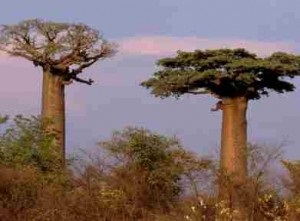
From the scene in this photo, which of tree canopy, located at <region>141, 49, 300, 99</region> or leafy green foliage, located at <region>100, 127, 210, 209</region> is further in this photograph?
tree canopy, located at <region>141, 49, 300, 99</region>

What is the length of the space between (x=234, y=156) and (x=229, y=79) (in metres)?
1.70

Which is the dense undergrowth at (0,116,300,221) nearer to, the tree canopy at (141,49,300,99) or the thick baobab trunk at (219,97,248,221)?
the thick baobab trunk at (219,97,248,221)

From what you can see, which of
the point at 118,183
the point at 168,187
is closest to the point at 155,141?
the point at 168,187

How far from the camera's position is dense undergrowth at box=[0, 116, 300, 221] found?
891cm

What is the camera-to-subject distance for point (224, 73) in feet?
43.9

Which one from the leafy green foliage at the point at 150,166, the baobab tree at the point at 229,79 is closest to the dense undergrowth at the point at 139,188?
the leafy green foliage at the point at 150,166

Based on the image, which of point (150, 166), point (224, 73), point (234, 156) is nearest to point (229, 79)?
point (224, 73)

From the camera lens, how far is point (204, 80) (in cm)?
1344

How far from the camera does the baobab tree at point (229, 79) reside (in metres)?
13.3

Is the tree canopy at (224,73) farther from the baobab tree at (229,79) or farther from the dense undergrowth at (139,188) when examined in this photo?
the dense undergrowth at (139,188)

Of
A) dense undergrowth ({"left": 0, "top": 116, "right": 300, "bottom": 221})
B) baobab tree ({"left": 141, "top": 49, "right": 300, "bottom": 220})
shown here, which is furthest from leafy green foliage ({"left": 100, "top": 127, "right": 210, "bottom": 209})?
baobab tree ({"left": 141, "top": 49, "right": 300, "bottom": 220})

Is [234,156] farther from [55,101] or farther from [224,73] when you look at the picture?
[55,101]

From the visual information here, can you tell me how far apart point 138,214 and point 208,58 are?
4.80 metres

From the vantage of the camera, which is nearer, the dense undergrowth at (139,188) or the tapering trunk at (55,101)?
the dense undergrowth at (139,188)
